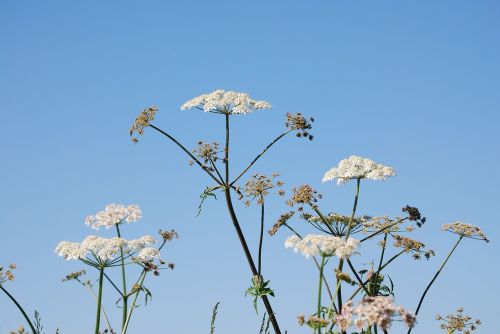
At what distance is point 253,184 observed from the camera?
Answer: 1206cm

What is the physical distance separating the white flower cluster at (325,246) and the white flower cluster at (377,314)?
66cm

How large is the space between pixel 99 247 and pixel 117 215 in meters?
1.13

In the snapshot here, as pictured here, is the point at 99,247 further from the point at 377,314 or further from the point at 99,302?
the point at 377,314

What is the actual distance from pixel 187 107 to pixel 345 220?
371 centimetres

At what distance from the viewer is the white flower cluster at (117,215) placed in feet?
39.8

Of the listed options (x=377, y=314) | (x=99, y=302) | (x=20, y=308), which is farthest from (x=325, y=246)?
(x=20, y=308)

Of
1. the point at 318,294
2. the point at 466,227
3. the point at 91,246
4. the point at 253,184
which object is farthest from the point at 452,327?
the point at 91,246

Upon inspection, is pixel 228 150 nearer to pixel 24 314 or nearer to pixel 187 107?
pixel 187 107

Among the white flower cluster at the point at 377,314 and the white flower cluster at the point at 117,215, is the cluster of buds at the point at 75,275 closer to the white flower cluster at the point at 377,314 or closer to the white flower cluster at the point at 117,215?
the white flower cluster at the point at 117,215

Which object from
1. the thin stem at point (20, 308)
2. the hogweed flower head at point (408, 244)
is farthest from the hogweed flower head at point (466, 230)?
the thin stem at point (20, 308)

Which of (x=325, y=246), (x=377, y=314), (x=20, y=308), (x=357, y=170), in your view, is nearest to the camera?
(x=377, y=314)

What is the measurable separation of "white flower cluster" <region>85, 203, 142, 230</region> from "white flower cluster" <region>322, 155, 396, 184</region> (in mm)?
3274

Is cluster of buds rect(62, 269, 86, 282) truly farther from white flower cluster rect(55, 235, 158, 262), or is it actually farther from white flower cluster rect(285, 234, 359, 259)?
white flower cluster rect(285, 234, 359, 259)

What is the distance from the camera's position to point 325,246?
7.93 meters
